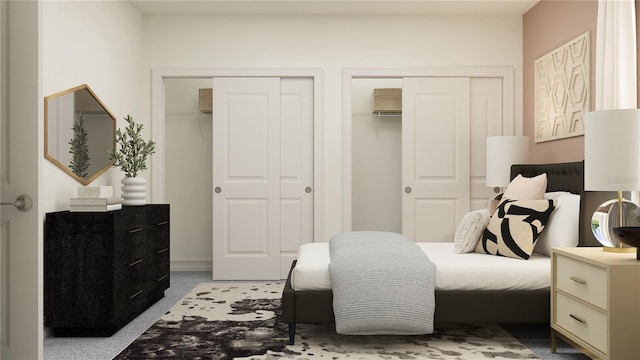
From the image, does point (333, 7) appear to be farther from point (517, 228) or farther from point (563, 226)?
point (563, 226)

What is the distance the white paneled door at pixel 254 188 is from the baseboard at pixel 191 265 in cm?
74

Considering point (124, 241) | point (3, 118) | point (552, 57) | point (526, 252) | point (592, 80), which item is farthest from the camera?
point (552, 57)

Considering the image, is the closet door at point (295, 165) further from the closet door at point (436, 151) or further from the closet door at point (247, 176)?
the closet door at point (436, 151)

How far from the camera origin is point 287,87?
5387 millimetres

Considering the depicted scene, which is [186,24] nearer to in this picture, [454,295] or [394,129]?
[394,129]

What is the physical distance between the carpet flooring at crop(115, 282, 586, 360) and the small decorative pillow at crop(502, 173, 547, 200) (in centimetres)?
98

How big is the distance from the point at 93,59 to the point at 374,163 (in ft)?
11.7

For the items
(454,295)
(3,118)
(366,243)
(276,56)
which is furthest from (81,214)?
(276,56)

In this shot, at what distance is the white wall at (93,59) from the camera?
11.3 ft

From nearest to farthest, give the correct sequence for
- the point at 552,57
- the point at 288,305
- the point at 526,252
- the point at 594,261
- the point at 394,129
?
the point at 594,261 → the point at 288,305 → the point at 526,252 → the point at 552,57 → the point at 394,129

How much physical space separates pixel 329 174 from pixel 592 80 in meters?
2.53

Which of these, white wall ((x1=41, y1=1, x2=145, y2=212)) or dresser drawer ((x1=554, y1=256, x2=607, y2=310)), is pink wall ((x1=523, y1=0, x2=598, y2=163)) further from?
white wall ((x1=41, y1=1, x2=145, y2=212))

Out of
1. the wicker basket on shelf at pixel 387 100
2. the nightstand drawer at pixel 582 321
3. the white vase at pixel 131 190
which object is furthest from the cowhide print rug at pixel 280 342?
the wicker basket on shelf at pixel 387 100

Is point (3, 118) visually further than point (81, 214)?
No
